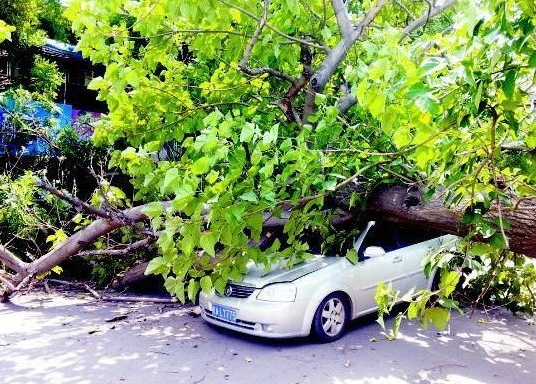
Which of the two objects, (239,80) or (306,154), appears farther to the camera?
(239,80)

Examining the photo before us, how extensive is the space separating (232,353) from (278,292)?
3.04ft

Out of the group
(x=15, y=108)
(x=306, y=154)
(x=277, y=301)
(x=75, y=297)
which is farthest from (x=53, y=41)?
(x=306, y=154)

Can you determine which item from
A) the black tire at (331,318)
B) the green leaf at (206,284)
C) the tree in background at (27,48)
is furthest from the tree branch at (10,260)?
the tree in background at (27,48)

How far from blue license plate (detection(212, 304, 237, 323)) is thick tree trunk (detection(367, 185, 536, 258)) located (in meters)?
2.20

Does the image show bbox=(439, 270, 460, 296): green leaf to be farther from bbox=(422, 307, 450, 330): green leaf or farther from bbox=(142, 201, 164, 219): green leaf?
bbox=(142, 201, 164, 219): green leaf

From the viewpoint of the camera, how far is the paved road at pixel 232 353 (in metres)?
4.86

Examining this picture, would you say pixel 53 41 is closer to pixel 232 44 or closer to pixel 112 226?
pixel 112 226

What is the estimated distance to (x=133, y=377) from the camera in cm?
484

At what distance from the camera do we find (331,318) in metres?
5.98

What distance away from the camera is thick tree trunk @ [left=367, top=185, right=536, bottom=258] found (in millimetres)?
3416

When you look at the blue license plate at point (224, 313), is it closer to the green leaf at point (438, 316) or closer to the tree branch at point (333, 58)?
the tree branch at point (333, 58)

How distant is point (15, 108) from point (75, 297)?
215 inches

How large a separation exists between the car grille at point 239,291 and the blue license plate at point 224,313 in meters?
0.20

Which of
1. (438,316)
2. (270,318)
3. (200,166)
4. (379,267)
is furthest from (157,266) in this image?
(379,267)
